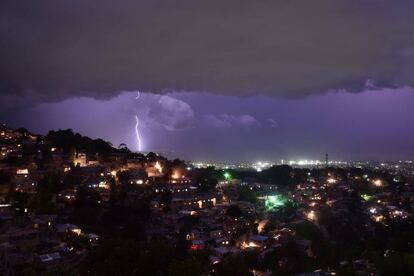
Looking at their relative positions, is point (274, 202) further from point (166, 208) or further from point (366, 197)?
point (166, 208)

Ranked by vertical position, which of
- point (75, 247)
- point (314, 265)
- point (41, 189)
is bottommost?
point (314, 265)

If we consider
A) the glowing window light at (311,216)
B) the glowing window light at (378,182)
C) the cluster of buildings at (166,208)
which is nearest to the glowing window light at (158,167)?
the cluster of buildings at (166,208)

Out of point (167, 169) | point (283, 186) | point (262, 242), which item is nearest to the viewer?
point (262, 242)

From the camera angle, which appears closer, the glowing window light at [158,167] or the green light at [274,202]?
the green light at [274,202]

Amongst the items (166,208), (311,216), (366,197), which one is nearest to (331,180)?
(366,197)

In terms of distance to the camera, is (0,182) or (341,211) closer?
(0,182)

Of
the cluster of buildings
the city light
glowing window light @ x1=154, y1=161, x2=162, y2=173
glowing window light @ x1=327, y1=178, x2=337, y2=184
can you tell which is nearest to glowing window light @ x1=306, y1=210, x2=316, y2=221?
the cluster of buildings

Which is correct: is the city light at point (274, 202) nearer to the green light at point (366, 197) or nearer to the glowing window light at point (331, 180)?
the green light at point (366, 197)

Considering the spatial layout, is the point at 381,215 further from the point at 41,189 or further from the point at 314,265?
the point at 41,189

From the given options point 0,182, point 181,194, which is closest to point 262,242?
point 181,194

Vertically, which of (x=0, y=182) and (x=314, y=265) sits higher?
(x=0, y=182)
